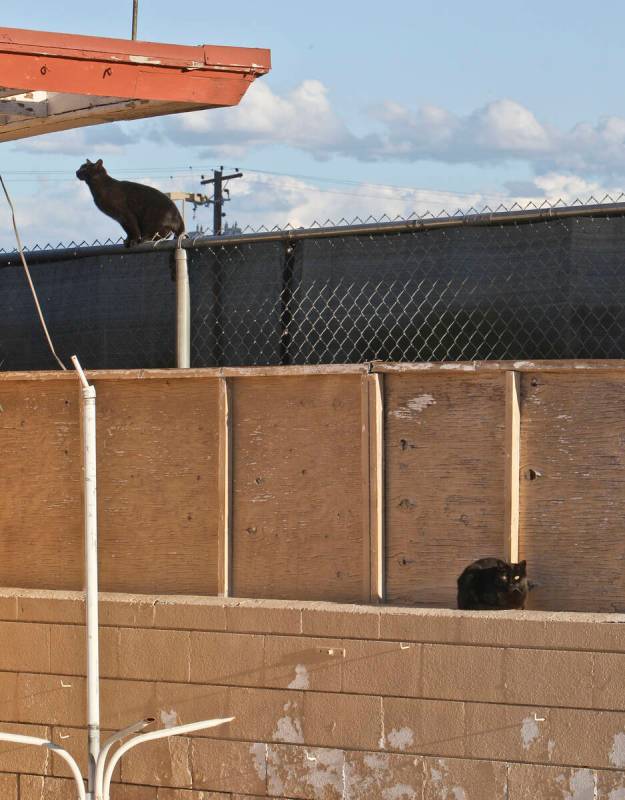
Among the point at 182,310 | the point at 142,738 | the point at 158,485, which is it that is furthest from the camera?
the point at 182,310

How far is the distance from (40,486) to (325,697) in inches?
72.7

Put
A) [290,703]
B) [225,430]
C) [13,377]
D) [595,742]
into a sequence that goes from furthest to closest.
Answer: [13,377] → [225,430] → [290,703] → [595,742]

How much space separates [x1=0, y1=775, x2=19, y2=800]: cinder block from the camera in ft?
18.3

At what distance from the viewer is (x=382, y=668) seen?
4.95m

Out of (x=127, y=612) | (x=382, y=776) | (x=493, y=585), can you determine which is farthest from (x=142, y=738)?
(x=493, y=585)

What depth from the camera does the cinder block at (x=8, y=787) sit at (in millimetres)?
5578

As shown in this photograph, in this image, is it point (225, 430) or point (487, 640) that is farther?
point (225, 430)

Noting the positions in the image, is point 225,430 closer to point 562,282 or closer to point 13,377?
point 13,377

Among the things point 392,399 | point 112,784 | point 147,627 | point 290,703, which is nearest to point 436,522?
point 392,399

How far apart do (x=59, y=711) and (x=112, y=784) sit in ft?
1.37

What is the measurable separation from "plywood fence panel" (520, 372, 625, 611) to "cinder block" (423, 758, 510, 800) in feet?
2.30

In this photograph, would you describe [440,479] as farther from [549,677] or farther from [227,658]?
[227,658]

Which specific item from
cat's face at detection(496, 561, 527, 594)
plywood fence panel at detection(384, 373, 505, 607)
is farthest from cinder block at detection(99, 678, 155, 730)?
cat's face at detection(496, 561, 527, 594)

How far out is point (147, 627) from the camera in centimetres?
534
